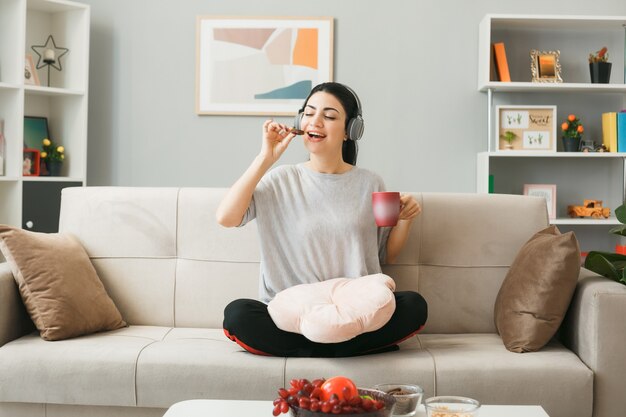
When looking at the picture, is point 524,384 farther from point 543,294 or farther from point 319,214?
point 319,214

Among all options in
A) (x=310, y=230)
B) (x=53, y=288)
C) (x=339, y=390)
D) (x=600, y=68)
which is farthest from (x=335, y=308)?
(x=600, y=68)

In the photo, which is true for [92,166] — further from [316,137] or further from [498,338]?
[498,338]

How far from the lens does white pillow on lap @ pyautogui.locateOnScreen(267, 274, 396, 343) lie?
2.12m

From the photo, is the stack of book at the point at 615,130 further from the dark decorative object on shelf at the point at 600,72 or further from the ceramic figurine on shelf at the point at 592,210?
the ceramic figurine on shelf at the point at 592,210

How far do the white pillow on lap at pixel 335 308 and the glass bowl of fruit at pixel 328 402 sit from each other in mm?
640

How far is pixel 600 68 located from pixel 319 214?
2366mm

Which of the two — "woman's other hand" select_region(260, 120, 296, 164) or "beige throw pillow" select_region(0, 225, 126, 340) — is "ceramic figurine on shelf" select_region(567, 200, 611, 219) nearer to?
"woman's other hand" select_region(260, 120, 296, 164)

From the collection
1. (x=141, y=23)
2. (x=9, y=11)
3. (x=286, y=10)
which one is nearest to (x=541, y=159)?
(x=286, y=10)

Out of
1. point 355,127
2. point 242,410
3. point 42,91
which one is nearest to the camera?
point 242,410

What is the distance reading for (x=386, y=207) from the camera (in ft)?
7.67

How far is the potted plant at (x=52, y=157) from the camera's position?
4184mm

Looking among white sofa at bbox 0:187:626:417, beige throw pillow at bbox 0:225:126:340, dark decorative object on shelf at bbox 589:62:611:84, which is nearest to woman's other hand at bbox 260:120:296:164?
white sofa at bbox 0:187:626:417

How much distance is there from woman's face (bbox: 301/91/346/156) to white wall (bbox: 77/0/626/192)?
72.3 inches

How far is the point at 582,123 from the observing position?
4.35 metres
